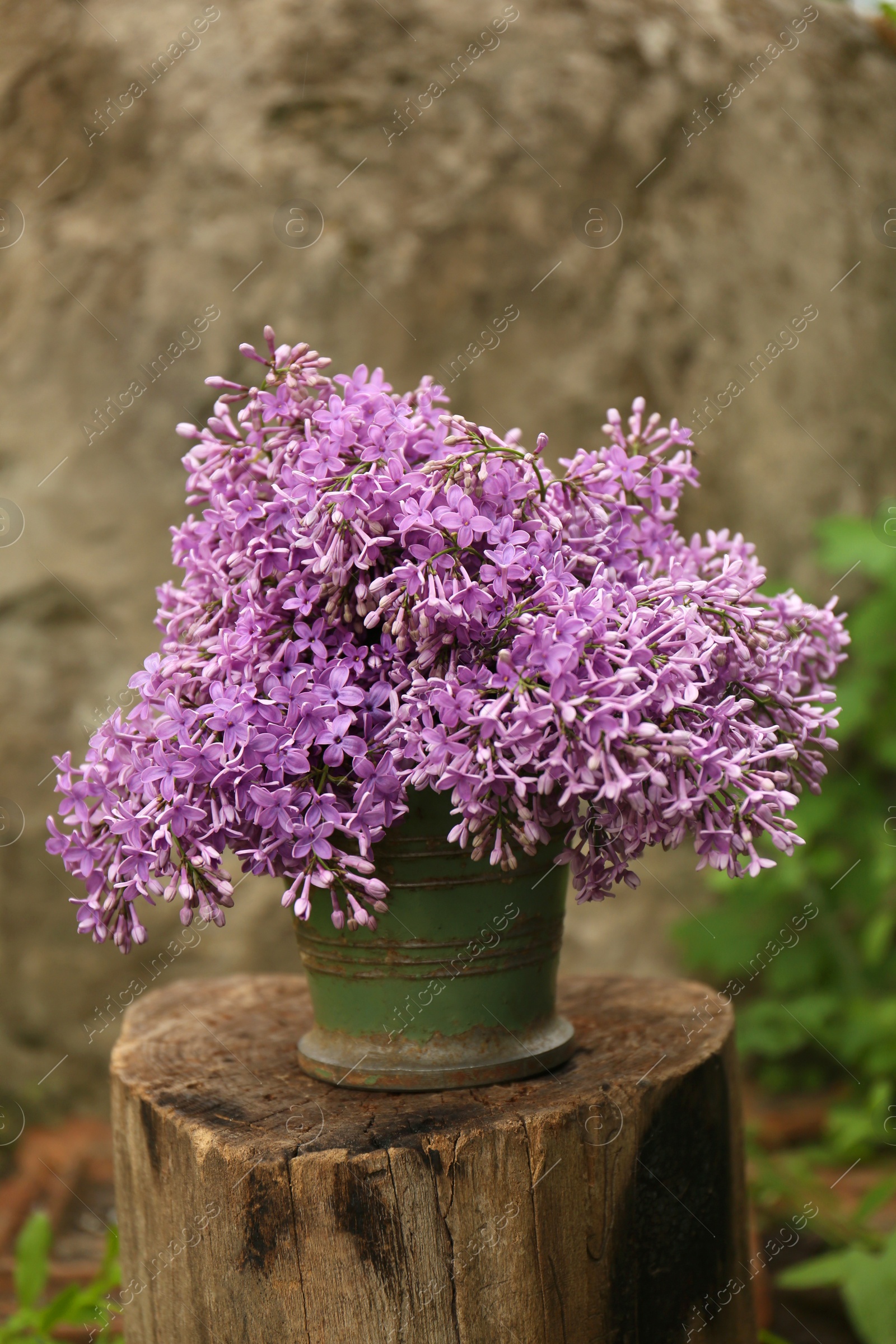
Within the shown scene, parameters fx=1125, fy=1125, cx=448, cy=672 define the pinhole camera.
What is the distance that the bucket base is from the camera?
1595 mm

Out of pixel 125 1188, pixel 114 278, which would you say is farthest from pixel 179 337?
pixel 125 1188

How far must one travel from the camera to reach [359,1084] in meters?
1.63

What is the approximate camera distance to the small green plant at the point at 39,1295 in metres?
2.11

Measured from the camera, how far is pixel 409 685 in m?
1.49

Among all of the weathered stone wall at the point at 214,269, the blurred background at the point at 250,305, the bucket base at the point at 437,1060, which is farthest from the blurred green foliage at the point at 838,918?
the bucket base at the point at 437,1060

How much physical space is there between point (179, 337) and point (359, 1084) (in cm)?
284

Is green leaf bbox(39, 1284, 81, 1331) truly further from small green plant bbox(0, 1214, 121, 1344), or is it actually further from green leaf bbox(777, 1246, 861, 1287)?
green leaf bbox(777, 1246, 861, 1287)

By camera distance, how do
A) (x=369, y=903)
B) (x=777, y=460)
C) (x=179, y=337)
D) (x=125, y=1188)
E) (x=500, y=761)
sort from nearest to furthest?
(x=500, y=761)
(x=369, y=903)
(x=125, y=1188)
(x=179, y=337)
(x=777, y=460)

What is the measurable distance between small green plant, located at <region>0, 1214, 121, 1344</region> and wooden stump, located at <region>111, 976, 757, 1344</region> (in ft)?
1.44

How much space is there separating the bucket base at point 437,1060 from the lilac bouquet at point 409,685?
23 centimetres

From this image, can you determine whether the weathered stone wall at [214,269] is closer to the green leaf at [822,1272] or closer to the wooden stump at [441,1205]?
the green leaf at [822,1272]

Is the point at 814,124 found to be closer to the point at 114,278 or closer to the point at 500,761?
the point at 114,278

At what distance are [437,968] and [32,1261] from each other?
4.32ft

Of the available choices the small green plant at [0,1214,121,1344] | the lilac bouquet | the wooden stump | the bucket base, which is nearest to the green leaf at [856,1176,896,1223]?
the wooden stump
